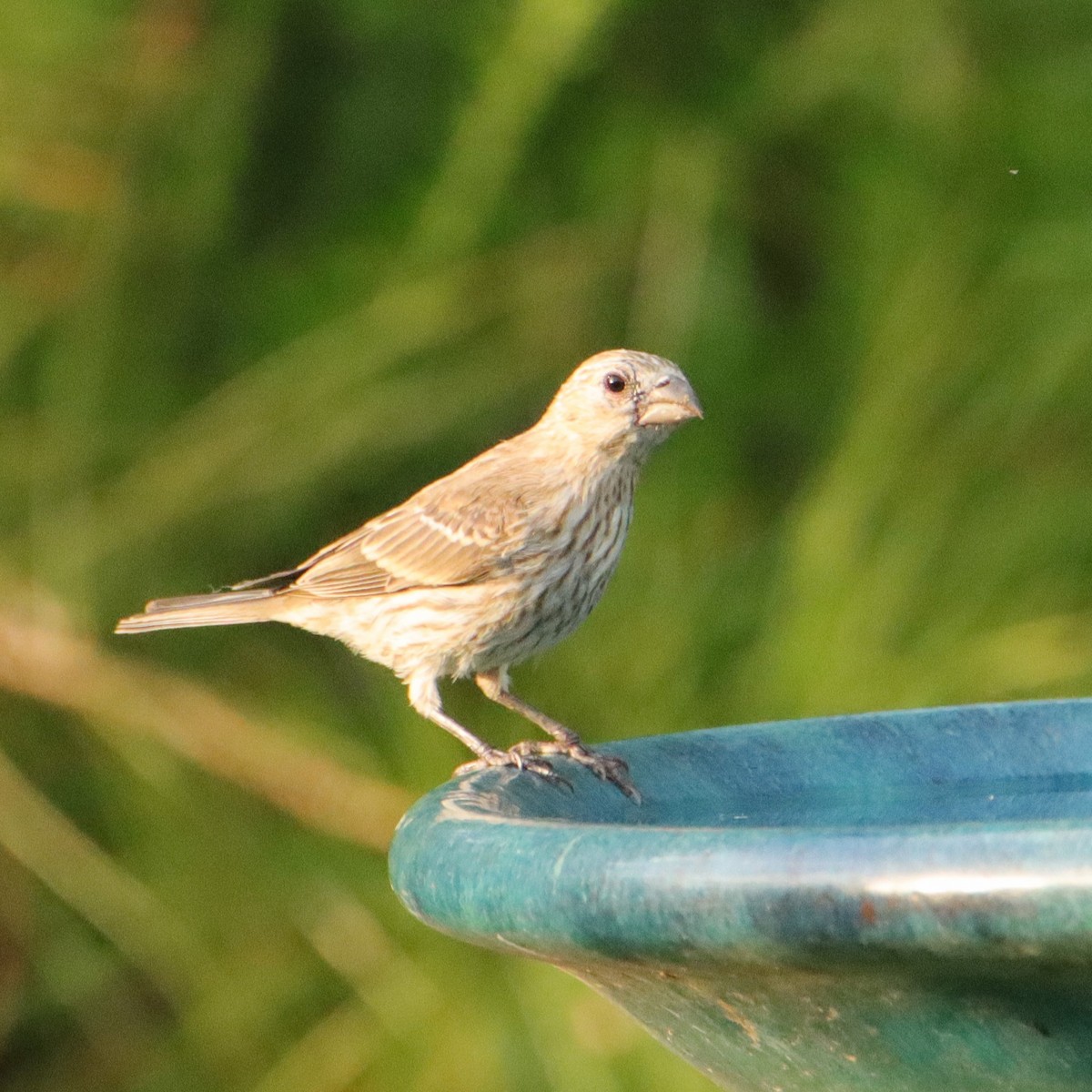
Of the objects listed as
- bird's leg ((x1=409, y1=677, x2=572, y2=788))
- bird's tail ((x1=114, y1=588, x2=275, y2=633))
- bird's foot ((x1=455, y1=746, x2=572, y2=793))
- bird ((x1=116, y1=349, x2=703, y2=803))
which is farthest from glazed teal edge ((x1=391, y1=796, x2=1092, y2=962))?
bird's tail ((x1=114, y1=588, x2=275, y2=633))

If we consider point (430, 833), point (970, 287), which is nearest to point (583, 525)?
point (970, 287)

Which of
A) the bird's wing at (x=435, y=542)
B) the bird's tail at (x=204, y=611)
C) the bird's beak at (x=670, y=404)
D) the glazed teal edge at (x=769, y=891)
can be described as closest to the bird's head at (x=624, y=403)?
the bird's beak at (x=670, y=404)

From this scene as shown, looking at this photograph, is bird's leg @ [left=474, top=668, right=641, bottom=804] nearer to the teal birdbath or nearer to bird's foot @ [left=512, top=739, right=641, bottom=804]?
bird's foot @ [left=512, top=739, right=641, bottom=804]

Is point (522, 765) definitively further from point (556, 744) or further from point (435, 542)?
point (435, 542)

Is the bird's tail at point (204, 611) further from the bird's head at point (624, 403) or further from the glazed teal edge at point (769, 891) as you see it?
the glazed teal edge at point (769, 891)

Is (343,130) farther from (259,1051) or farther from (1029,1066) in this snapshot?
(1029,1066)

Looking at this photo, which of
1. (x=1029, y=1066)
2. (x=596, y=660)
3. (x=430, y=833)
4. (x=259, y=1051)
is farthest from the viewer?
(x=259, y=1051)

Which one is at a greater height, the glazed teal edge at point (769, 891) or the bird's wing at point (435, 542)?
the glazed teal edge at point (769, 891)
